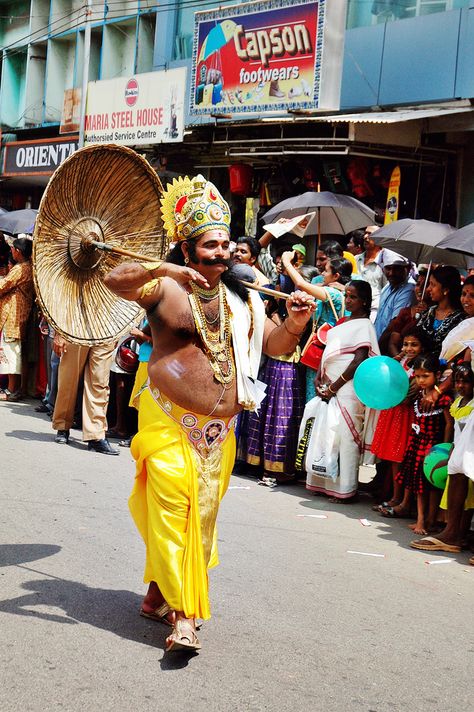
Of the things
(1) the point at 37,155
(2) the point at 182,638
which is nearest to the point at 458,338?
(2) the point at 182,638

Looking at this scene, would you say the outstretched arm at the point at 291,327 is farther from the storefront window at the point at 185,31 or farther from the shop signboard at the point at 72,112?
the storefront window at the point at 185,31

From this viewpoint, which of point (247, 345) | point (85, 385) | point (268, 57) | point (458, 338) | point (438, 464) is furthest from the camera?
point (268, 57)

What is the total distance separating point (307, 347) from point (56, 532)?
314 centimetres

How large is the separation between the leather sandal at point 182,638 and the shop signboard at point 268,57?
9.17m

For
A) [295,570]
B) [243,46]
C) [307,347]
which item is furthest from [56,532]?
[243,46]

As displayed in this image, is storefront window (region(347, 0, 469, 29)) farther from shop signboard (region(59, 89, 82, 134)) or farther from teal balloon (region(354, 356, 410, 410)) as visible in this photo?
teal balloon (region(354, 356, 410, 410))

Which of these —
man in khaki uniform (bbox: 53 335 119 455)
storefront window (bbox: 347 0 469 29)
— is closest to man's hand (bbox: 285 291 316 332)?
man in khaki uniform (bbox: 53 335 119 455)

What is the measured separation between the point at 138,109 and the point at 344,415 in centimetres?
869

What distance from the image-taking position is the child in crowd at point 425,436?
7152 millimetres

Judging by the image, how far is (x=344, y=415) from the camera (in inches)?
317

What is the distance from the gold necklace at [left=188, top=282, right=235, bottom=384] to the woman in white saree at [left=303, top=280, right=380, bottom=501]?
345 cm

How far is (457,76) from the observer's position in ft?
39.5

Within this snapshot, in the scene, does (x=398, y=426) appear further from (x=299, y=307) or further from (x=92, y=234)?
(x=92, y=234)

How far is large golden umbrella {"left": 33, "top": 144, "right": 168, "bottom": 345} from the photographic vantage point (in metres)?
4.91
